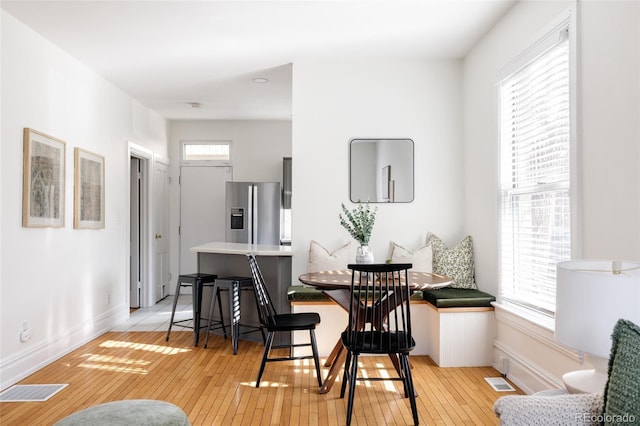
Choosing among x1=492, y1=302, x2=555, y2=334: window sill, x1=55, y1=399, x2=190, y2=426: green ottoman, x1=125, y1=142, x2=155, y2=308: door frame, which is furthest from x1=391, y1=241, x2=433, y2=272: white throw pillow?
x1=125, y1=142, x2=155, y2=308: door frame

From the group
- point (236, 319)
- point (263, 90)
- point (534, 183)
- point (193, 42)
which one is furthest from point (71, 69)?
point (534, 183)

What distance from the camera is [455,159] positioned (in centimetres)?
477

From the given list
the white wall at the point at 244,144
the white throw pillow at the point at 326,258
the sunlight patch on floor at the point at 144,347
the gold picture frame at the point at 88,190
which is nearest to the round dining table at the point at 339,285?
the white throw pillow at the point at 326,258

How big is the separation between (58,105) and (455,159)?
12.2 ft

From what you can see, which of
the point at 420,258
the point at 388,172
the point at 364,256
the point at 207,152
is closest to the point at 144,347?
the point at 364,256

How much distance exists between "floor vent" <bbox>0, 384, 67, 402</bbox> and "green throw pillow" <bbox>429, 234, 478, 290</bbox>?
10.6 ft

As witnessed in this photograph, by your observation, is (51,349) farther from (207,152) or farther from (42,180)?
(207,152)

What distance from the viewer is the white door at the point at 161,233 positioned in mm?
7023

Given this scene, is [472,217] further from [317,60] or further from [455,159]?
[317,60]

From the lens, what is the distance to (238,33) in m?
4.02

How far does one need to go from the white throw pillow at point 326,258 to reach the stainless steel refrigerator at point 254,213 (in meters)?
2.19

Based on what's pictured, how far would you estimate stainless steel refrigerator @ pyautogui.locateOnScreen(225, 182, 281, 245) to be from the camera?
6.69 meters

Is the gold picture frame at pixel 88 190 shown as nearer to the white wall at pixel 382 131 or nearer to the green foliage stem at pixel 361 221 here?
the white wall at pixel 382 131

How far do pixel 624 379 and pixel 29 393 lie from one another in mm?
3630
